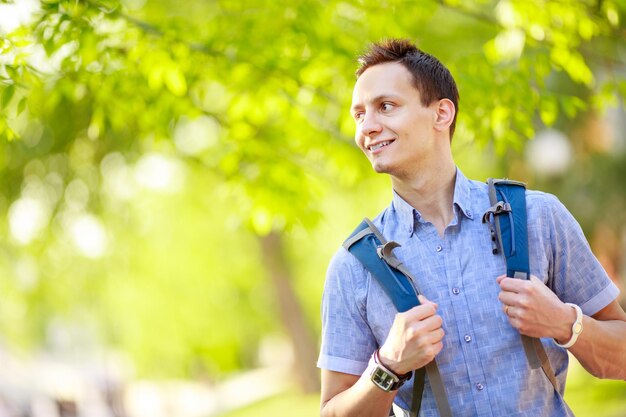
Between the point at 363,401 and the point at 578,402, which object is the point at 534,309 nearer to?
the point at 363,401

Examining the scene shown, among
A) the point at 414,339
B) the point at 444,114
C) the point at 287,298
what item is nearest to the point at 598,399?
the point at 287,298

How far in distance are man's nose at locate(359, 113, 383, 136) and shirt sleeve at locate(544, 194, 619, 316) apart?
54cm

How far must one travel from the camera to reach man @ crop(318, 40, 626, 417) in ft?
8.63

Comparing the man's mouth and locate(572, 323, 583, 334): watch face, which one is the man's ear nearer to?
the man's mouth

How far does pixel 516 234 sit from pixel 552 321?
0.87 ft

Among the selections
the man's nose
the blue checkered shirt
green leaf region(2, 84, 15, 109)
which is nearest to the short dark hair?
the man's nose

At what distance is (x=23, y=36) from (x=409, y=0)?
249 centimetres

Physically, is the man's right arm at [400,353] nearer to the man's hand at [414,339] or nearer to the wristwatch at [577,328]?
the man's hand at [414,339]

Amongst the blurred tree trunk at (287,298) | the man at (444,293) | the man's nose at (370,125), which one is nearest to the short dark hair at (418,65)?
the man at (444,293)

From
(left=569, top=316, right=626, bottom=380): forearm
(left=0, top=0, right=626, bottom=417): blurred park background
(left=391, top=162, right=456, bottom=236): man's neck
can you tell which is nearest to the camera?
(left=569, top=316, right=626, bottom=380): forearm

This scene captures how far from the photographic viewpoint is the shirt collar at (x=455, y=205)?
9.44 feet

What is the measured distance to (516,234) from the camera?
2.71 meters

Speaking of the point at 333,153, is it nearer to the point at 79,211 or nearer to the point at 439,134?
the point at 439,134

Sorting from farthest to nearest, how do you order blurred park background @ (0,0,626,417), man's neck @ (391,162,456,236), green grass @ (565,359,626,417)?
green grass @ (565,359,626,417) < blurred park background @ (0,0,626,417) < man's neck @ (391,162,456,236)
